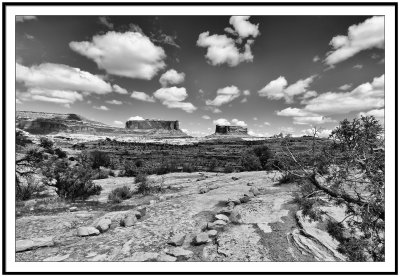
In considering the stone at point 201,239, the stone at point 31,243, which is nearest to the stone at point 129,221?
the stone at point 31,243

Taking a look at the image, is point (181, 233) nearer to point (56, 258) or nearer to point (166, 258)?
point (166, 258)

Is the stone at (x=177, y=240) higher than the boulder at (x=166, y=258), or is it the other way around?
the stone at (x=177, y=240)

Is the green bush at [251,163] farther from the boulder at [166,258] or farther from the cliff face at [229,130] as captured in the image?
the cliff face at [229,130]

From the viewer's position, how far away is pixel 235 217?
22.3ft

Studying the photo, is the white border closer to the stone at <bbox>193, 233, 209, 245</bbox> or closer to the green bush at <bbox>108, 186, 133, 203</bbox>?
the stone at <bbox>193, 233, 209, 245</bbox>

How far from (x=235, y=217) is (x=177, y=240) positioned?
215cm

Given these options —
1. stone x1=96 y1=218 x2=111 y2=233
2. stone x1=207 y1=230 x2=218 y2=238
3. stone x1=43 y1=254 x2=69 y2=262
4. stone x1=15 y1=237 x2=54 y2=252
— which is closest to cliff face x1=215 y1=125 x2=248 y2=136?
stone x1=96 y1=218 x2=111 y2=233

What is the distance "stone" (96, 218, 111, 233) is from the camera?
6159 millimetres

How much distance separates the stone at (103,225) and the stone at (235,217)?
11.2 feet

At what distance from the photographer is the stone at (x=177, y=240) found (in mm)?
5252

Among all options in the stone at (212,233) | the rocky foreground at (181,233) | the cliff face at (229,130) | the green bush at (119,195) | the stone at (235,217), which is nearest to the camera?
the rocky foreground at (181,233)
